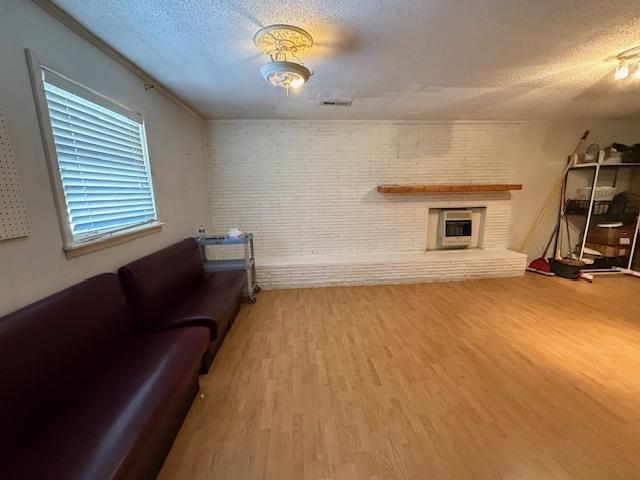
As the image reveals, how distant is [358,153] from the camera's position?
13.1ft

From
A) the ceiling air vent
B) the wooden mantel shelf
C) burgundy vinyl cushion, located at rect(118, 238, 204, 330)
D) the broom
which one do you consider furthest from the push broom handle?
burgundy vinyl cushion, located at rect(118, 238, 204, 330)

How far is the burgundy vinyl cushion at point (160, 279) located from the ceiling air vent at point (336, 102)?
2194 mm

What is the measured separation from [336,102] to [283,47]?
1403 millimetres

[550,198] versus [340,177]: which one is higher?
[340,177]

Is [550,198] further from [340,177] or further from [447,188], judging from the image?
[340,177]

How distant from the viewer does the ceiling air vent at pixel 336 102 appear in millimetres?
2959

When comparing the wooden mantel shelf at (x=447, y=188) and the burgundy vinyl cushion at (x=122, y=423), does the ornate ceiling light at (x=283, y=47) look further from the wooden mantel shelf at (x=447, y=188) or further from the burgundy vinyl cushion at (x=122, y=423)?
the wooden mantel shelf at (x=447, y=188)

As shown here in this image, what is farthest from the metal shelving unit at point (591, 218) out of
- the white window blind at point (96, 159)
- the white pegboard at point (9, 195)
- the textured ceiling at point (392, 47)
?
the white pegboard at point (9, 195)

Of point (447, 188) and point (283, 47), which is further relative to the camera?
point (447, 188)

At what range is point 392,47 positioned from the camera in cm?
185

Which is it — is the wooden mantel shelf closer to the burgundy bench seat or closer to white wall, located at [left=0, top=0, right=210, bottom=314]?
the burgundy bench seat

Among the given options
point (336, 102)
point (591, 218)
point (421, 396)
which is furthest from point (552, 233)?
point (421, 396)

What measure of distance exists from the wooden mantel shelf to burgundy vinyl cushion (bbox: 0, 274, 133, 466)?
3517mm

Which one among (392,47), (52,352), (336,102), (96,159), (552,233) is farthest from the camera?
(552,233)
